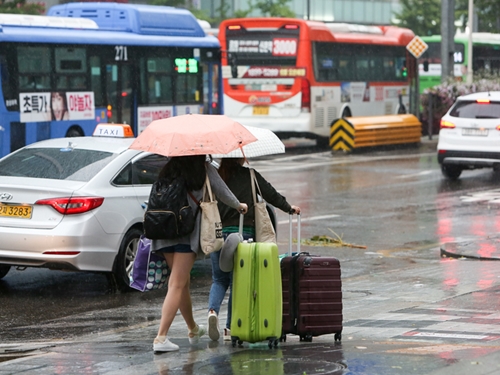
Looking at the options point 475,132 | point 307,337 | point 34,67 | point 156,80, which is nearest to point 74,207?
point 307,337

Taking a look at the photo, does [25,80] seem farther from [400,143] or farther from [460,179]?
[400,143]

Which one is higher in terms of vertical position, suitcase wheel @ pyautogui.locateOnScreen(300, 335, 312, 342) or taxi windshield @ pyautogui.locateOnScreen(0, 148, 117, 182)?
taxi windshield @ pyautogui.locateOnScreen(0, 148, 117, 182)

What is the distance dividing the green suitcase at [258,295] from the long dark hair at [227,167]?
2.66ft

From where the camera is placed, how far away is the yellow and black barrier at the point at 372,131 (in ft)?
98.8

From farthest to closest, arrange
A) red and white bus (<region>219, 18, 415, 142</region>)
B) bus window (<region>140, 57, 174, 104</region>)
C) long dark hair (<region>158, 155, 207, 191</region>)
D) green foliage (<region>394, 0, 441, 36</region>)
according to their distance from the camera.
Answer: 1. green foliage (<region>394, 0, 441, 36</region>)
2. red and white bus (<region>219, 18, 415, 142</region>)
3. bus window (<region>140, 57, 174, 104</region>)
4. long dark hair (<region>158, 155, 207, 191</region>)

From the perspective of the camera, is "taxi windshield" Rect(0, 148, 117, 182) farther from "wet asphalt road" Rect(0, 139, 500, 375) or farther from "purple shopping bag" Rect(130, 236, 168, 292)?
"purple shopping bag" Rect(130, 236, 168, 292)

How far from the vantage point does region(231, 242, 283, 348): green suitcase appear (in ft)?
24.7

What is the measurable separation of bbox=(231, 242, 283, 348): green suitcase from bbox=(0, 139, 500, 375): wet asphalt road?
0.13m

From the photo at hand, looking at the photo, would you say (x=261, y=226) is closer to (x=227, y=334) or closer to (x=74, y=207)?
(x=227, y=334)

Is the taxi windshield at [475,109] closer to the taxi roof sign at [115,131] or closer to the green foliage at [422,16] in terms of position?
the taxi roof sign at [115,131]

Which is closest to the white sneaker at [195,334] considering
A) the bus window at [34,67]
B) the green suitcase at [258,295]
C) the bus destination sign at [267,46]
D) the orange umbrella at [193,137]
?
the green suitcase at [258,295]

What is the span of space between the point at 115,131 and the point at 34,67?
10.6 meters

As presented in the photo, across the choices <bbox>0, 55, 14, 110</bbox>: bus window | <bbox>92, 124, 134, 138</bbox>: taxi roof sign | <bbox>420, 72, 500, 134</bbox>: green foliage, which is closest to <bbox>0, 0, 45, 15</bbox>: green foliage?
<bbox>0, 55, 14, 110</bbox>: bus window

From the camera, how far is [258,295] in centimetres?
755
